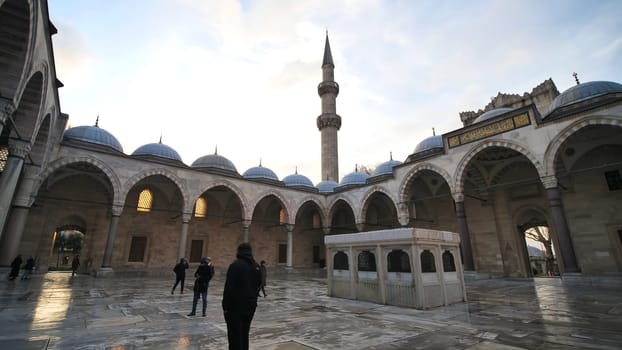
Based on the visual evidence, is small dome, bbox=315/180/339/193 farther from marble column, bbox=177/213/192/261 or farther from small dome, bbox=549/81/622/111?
small dome, bbox=549/81/622/111

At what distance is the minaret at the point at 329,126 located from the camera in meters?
26.5

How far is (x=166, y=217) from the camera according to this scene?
59.6 feet

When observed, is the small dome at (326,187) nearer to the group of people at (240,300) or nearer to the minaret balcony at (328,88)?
the minaret balcony at (328,88)

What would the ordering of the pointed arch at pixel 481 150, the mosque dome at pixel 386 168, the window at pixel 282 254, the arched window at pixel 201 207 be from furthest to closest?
the window at pixel 282 254
the mosque dome at pixel 386 168
the arched window at pixel 201 207
the pointed arch at pixel 481 150

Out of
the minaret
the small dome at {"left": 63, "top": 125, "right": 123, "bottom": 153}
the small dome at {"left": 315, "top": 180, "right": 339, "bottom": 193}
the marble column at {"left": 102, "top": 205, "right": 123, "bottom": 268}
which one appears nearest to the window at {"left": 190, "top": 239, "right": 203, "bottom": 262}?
the marble column at {"left": 102, "top": 205, "right": 123, "bottom": 268}

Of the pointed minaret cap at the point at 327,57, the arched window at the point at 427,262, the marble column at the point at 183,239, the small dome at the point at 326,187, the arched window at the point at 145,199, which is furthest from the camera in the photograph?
the pointed minaret cap at the point at 327,57

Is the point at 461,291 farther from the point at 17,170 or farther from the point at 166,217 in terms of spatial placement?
the point at 166,217

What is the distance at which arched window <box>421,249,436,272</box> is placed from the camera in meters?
6.18

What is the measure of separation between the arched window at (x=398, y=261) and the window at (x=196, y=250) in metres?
15.5

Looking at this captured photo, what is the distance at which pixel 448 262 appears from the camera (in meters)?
6.77

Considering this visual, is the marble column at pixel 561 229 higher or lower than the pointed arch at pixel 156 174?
lower

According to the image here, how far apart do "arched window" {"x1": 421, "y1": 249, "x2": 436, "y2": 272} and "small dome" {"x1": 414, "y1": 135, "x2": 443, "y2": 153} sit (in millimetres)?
14195

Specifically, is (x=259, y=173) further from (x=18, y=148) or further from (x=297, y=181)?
(x=18, y=148)

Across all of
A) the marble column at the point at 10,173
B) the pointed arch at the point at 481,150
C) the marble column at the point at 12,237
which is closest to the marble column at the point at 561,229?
the pointed arch at the point at 481,150
